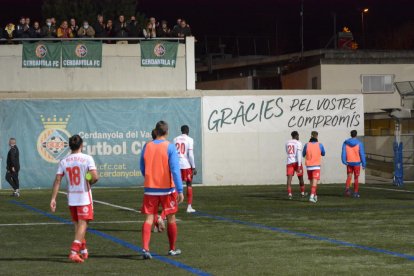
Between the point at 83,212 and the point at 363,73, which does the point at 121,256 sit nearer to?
the point at 83,212

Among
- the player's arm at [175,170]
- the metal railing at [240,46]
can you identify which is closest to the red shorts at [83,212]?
the player's arm at [175,170]

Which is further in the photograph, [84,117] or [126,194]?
[84,117]

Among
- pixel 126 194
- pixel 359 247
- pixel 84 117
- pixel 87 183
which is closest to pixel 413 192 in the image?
pixel 126 194

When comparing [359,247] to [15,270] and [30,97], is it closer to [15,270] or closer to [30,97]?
[15,270]

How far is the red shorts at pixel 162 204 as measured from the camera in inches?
505

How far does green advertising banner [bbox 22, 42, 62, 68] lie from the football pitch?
1200 cm

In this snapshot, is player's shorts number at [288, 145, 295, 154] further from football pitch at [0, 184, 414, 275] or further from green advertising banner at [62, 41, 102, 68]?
green advertising banner at [62, 41, 102, 68]

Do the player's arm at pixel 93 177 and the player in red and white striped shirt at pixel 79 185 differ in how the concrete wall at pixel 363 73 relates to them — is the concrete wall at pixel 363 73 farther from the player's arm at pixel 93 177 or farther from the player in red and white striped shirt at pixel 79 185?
the player's arm at pixel 93 177

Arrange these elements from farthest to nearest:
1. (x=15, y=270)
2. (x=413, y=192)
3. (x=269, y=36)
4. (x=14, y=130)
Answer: (x=269, y=36) < (x=14, y=130) < (x=413, y=192) < (x=15, y=270)

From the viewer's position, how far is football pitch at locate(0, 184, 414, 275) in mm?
11875

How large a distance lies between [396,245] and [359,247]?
2.18 ft

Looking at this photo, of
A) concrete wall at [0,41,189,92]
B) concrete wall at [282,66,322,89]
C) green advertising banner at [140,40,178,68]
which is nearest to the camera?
concrete wall at [0,41,189,92]

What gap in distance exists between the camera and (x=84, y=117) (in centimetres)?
3659

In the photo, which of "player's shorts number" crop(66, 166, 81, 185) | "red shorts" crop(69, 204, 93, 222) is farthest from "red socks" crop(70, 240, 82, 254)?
"player's shorts number" crop(66, 166, 81, 185)
